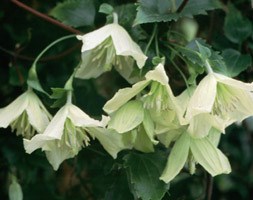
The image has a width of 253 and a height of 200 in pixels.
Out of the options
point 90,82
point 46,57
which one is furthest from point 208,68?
point 90,82

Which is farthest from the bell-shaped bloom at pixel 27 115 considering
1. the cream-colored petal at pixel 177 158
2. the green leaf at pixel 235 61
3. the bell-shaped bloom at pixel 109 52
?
the green leaf at pixel 235 61

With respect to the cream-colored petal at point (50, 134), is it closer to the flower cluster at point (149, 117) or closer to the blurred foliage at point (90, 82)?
the flower cluster at point (149, 117)

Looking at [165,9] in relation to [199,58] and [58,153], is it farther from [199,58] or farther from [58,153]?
[58,153]

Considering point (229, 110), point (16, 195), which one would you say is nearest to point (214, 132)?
point (229, 110)

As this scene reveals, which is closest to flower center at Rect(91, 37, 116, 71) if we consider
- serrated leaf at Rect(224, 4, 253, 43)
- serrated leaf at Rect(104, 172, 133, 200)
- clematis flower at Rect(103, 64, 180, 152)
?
clematis flower at Rect(103, 64, 180, 152)

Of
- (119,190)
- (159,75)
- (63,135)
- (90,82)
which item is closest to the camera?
(159,75)

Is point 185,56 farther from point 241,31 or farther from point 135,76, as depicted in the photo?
point 241,31
